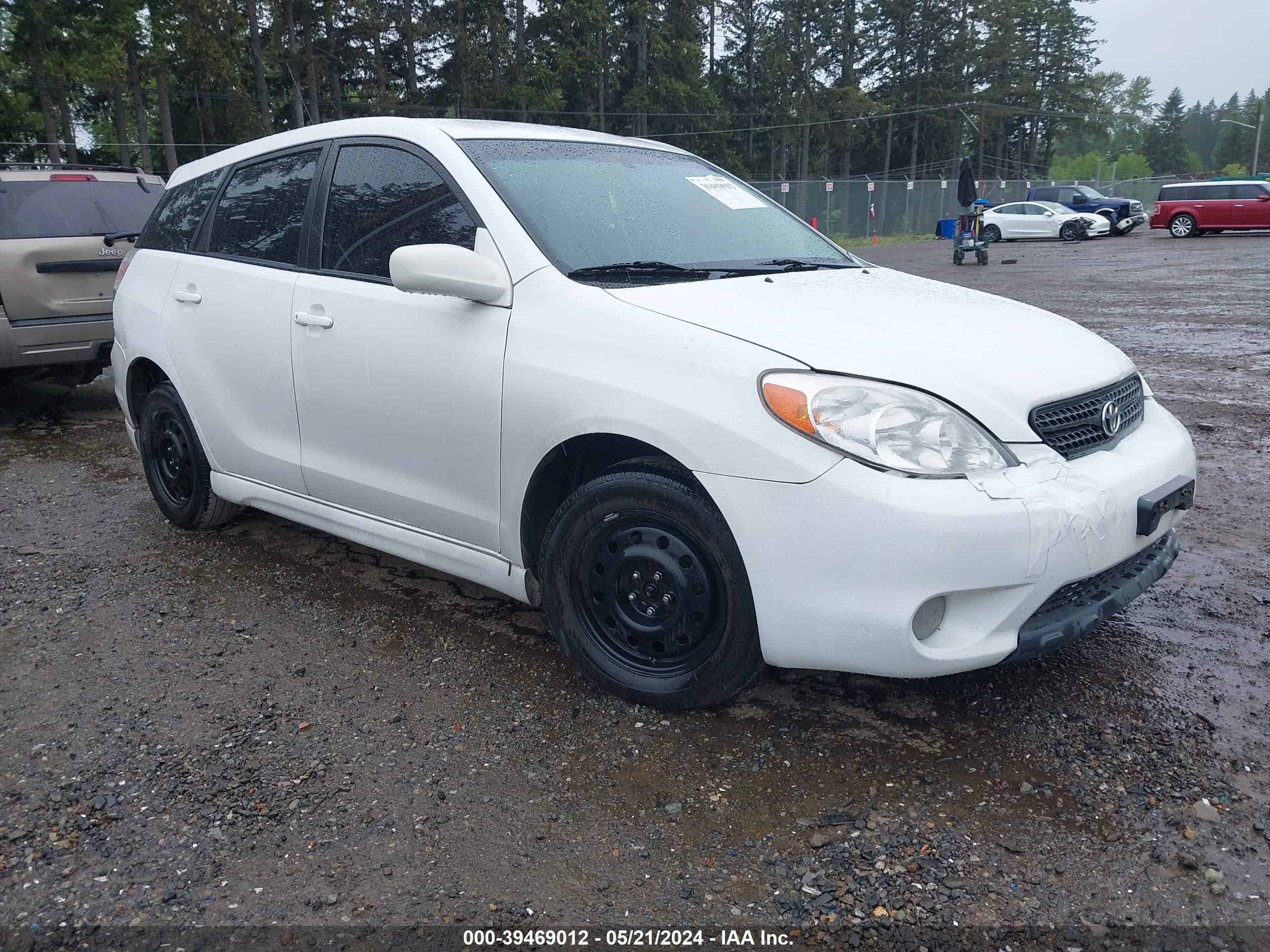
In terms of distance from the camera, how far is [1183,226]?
105ft

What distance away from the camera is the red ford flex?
30391 mm

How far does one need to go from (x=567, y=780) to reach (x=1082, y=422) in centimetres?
174

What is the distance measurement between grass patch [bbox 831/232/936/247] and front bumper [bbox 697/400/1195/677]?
131 ft

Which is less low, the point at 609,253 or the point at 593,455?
the point at 609,253

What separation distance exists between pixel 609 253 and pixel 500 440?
713 mm

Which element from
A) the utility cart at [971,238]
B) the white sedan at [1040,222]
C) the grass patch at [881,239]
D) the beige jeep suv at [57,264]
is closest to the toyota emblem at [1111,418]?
the beige jeep suv at [57,264]

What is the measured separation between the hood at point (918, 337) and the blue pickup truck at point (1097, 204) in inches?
1409

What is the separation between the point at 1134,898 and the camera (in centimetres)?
219

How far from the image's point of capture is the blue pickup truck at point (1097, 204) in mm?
35125

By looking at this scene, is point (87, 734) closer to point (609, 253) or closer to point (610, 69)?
point (609, 253)

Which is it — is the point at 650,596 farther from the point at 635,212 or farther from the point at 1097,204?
the point at 1097,204

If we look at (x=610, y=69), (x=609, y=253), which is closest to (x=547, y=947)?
(x=609, y=253)

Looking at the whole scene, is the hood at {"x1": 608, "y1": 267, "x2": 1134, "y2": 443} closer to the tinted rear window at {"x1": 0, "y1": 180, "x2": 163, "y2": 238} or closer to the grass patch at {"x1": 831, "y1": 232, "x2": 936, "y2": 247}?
the tinted rear window at {"x1": 0, "y1": 180, "x2": 163, "y2": 238}

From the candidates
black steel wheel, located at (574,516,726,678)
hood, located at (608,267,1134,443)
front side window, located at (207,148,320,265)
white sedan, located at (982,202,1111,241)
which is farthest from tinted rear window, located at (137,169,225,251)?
white sedan, located at (982,202,1111,241)
